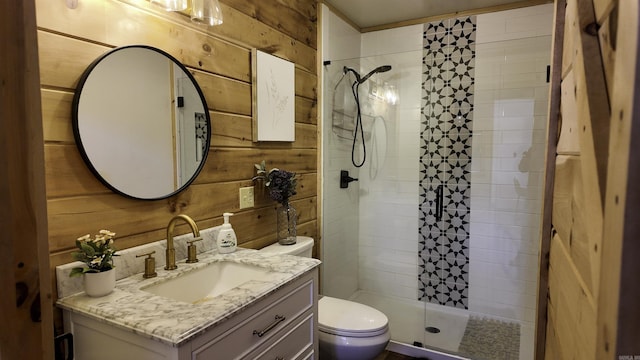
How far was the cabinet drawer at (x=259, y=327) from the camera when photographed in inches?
42.4

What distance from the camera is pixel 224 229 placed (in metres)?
1.71

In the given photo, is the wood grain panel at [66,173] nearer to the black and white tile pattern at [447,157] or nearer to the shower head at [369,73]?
the shower head at [369,73]

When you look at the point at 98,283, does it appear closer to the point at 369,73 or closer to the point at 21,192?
the point at 21,192

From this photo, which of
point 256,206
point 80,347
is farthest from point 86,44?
point 256,206

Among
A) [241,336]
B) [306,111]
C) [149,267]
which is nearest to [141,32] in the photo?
[149,267]

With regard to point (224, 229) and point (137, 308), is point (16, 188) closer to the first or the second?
point (137, 308)

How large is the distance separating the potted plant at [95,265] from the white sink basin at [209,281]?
0.19m

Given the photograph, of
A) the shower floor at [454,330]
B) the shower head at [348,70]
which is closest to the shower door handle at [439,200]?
the shower floor at [454,330]

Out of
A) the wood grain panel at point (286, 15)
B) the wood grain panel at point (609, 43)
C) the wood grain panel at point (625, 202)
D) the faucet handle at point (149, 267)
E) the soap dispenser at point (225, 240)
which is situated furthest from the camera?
the wood grain panel at point (286, 15)

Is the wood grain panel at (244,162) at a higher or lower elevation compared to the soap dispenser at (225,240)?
higher

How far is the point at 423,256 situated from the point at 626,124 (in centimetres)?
273

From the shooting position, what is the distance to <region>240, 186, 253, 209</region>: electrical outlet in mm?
1973

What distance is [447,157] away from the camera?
2.87m

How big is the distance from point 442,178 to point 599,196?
2.42 meters
